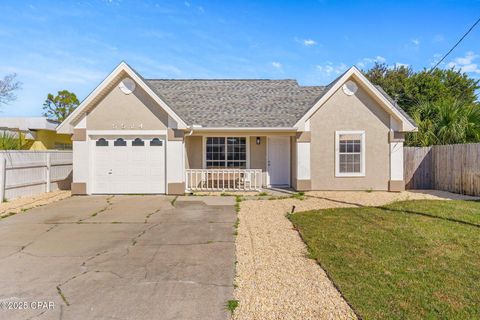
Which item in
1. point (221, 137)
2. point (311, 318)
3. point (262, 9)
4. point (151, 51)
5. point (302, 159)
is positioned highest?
point (262, 9)

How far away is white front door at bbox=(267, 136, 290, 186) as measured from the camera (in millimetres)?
15078

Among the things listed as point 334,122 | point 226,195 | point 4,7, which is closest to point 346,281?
point 226,195

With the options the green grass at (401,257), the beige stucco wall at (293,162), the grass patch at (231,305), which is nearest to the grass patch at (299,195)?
the beige stucco wall at (293,162)

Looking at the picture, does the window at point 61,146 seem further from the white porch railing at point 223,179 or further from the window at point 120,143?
the white porch railing at point 223,179

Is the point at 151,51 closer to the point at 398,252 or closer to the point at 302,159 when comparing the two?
the point at 302,159

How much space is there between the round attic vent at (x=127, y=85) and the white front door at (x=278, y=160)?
6828mm

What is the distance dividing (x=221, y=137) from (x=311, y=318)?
1200cm

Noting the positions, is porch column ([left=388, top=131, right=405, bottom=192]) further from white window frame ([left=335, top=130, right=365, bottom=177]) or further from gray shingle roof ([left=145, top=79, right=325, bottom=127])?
gray shingle roof ([left=145, top=79, right=325, bottom=127])

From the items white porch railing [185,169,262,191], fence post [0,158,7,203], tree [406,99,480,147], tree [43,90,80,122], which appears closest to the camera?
fence post [0,158,7,203]

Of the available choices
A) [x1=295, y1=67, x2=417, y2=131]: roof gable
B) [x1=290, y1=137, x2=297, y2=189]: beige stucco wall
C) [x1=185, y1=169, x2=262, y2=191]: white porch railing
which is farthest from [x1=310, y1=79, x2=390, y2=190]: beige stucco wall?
[x1=185, y1=169, x2=262, y2=191]: white porch railing

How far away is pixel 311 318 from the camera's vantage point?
11.3ft

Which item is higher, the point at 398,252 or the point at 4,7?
the point at 4,7

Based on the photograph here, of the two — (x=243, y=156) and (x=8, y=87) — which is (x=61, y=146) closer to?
(x=8, y=87)

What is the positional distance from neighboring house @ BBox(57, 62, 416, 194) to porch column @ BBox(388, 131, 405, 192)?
4cm
